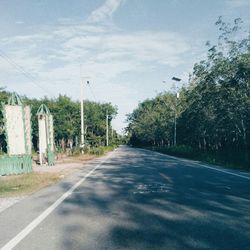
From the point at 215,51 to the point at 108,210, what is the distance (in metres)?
31.7

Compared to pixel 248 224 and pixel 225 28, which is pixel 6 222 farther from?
pixel 225 28

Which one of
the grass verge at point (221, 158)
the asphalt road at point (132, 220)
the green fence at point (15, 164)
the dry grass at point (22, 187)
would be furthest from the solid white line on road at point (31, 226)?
the grass verge at point (221, 158)

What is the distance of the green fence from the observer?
20.5 metres

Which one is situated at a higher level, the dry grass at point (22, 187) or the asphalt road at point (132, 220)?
the asphalt road at point (132, 220)

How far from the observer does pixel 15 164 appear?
68.8 ft

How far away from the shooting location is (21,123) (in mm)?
22750

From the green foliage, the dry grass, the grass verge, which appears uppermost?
the green foliage

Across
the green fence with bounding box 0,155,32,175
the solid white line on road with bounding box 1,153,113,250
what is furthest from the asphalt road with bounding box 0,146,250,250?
the green fence with bounding box 0,155,32,175

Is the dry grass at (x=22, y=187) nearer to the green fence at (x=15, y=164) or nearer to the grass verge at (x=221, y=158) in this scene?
the green fence at (x=15, y=164)

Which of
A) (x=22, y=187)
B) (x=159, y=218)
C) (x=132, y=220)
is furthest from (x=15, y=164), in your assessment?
(x=159, y=218)

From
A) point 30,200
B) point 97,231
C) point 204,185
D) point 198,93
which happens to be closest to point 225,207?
point 97,231

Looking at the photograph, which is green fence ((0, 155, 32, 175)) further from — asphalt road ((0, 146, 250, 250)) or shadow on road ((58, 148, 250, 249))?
shadow on road ((58, 148, 250, 249))

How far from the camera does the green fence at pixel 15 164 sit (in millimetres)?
20484

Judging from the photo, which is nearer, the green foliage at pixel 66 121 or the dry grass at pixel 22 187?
the dry grass at pixel 22 187
